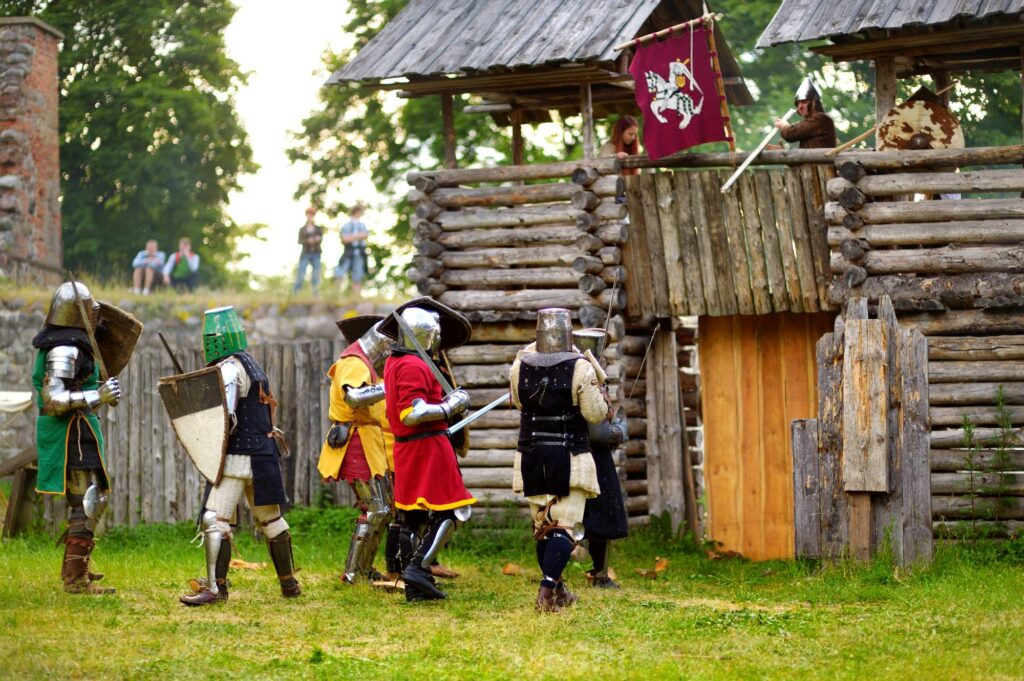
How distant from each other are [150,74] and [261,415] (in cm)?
1958

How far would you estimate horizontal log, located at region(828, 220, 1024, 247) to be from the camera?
12.1 meters

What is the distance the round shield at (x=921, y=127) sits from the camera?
12.7m

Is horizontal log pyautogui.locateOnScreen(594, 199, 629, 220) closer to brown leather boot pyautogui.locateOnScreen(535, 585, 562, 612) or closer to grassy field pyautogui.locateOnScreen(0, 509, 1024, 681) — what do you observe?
grassy field pyautogui.locateOnScreen(0, 509, 1024, 681)

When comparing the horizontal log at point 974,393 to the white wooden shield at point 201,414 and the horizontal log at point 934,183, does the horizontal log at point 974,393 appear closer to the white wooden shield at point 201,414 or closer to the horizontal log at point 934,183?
the horizontal log at point 934,183

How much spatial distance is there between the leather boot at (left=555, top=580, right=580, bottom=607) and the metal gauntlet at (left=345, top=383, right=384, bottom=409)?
1.97 meters

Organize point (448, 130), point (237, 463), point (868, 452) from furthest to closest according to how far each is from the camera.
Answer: point (448, 130) → point (868, 452) → point (237, 463)

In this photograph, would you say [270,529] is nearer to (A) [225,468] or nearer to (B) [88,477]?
(A) [225,468]

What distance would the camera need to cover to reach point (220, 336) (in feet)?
32.4

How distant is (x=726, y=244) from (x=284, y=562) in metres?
5.33

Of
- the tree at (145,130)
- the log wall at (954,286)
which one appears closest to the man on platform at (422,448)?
the log wall at (954,286)

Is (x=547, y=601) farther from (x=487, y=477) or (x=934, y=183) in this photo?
(x=934, y=183)

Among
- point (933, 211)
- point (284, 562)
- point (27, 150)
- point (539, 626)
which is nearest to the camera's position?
point (539, 626)

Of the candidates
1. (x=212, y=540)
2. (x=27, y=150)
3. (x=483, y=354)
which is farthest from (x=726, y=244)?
(x=27, y=150)

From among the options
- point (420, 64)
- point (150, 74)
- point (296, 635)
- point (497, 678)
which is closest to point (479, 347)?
point (420, 64)
